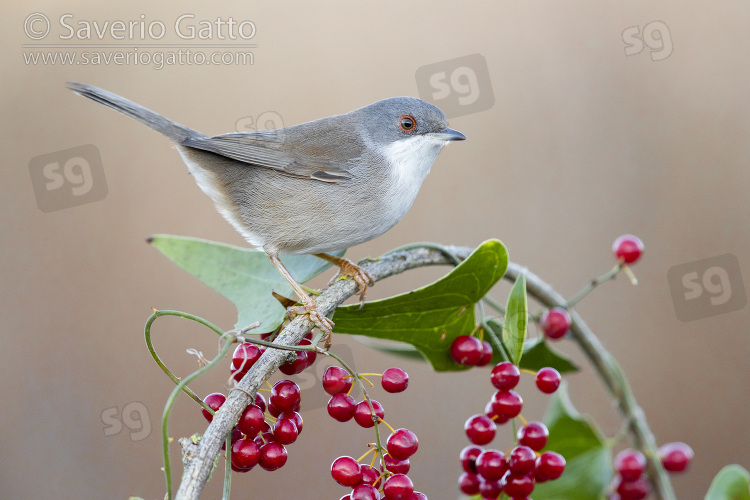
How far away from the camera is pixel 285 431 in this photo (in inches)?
76.1

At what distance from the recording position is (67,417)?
559cm

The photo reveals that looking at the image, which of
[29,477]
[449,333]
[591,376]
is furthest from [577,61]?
[29,477]

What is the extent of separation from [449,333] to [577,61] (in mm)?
4680

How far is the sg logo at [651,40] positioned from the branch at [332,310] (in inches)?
178

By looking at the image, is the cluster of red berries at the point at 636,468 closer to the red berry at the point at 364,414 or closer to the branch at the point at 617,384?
the branch at the point at 617,384

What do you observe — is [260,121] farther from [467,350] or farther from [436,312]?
[467,350]

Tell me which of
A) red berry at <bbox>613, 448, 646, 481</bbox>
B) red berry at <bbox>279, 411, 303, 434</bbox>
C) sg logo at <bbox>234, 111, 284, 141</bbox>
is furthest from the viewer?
sg logo at <bbox>234, 111, 284, 141</bbox>

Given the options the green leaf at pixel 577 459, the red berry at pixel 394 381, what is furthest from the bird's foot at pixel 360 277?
the green leaf at pixel 577 459

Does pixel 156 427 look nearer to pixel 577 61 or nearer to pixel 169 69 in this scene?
pixel 169 69

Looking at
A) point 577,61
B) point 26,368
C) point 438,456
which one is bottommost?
point 438,456

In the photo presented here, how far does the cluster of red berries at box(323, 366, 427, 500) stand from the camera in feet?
6.09

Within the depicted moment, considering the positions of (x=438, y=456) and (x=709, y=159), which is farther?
(x=709, y=159)

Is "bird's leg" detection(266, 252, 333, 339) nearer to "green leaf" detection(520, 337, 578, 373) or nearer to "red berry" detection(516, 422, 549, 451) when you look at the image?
"red berry" detection(516, 422, 549, 451)

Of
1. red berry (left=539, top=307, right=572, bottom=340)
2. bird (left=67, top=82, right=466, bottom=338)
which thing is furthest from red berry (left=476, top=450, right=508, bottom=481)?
bird (left=67, top=82, right=466, bottom=338)
